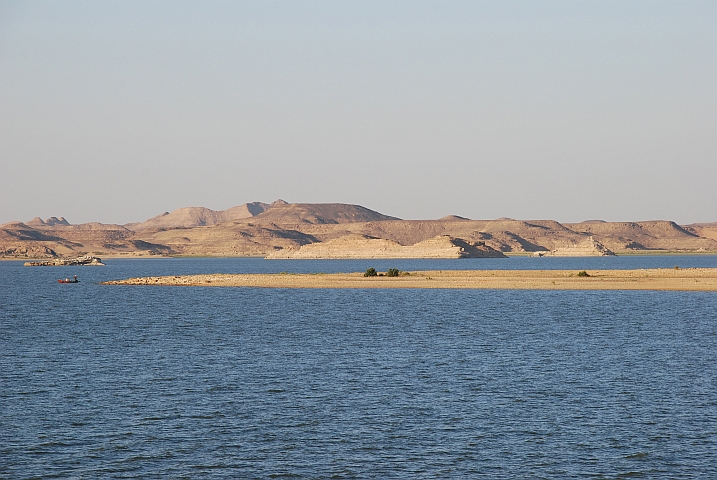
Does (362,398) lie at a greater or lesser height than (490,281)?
lesser

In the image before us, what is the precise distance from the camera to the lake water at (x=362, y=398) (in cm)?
2388

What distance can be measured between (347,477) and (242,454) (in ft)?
12.4

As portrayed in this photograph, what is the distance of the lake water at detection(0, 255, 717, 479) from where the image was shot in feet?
78.3

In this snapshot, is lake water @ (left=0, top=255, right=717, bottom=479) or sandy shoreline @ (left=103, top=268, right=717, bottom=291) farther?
sandy shoreline @ (left=103, top=268, right=717, bottom=291)

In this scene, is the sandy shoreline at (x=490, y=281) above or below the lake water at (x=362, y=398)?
above

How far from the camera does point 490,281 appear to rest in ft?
356

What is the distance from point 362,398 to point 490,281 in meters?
78.2

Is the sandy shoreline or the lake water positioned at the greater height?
the sandy shoreline

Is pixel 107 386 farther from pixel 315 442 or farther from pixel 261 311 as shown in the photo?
pixel 261 311

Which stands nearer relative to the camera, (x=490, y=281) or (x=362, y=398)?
(x=362, y=398)

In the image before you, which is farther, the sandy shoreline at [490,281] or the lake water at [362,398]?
the sandy shoreline at [490,281]

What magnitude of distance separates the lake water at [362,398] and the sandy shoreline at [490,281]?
37070mm

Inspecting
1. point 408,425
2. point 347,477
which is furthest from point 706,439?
point 347,477

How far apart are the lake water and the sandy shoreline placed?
122ft
